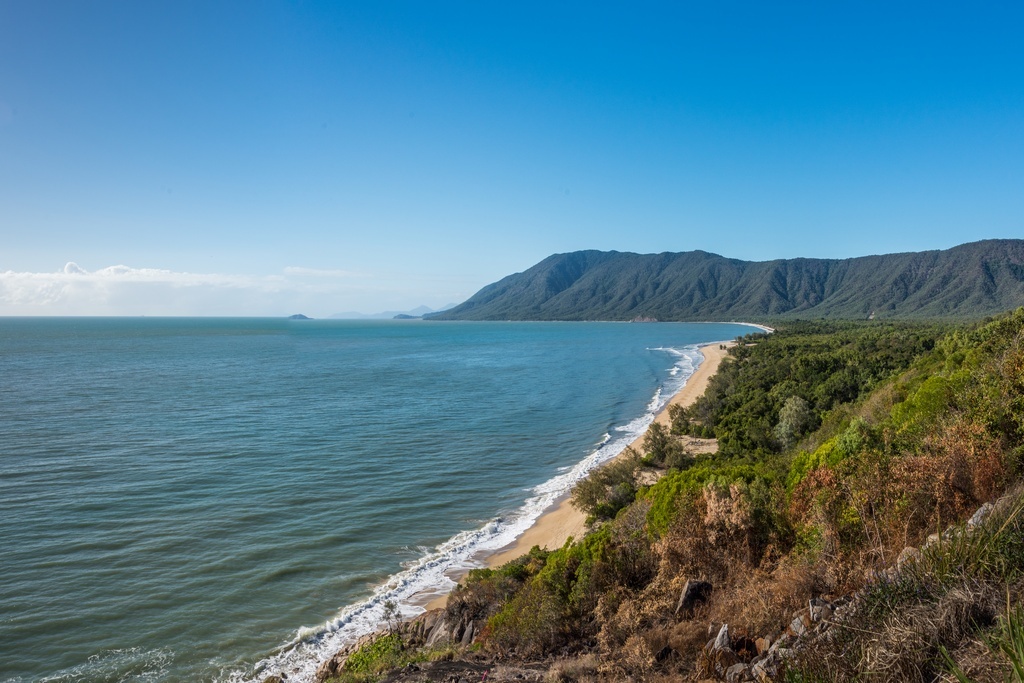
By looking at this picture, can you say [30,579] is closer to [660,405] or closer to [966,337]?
[966,337]

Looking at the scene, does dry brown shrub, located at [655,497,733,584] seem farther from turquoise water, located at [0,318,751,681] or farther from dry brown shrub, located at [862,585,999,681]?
turquoise water, located at [0,318,751,681]

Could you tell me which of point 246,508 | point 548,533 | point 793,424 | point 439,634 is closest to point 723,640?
point 439,634

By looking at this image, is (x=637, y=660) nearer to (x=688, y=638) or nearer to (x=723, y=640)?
(x=688, y=638)

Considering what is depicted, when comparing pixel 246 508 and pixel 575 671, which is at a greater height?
pixel 575 671

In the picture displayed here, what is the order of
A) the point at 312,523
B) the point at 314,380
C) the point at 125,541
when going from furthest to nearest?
the point at 314,380 → the point at 312,523 → the point at 125,541

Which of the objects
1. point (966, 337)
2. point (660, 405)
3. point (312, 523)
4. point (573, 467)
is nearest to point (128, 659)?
point (312, 523)
